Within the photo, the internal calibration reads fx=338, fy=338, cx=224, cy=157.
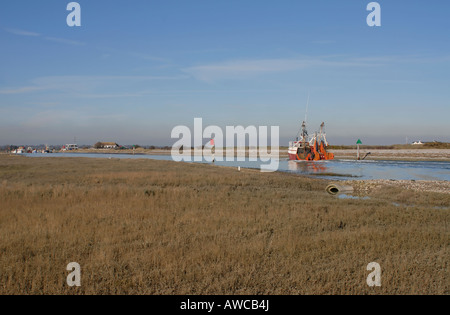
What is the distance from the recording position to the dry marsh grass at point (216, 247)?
21.4 feet

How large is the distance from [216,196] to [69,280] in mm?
11187

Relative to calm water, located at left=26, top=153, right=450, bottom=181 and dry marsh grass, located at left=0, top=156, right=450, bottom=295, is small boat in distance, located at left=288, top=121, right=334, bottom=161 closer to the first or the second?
calm water, located at left=26, top=153, right=450, bottom=181

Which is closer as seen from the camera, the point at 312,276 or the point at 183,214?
the point at 312,276

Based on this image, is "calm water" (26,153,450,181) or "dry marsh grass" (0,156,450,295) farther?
"calm water" (26,153,450,181)

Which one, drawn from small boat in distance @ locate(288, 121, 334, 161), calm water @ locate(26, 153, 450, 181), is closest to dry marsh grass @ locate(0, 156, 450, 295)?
calm water @ locate(26, 153, 450, 181)

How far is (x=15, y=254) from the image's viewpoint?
7914mm

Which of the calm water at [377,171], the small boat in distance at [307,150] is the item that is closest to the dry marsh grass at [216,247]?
the calm water at [377,171]

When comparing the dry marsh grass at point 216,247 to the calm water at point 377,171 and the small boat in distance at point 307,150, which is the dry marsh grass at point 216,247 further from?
the small boat in distance at point 307,150

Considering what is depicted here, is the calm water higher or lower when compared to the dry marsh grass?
lower

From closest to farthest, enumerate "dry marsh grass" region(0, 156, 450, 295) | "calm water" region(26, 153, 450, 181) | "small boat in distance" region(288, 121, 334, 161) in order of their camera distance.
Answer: "dry marsh grass" region(0, 156, 450, 295) → "calm water" region(26, 153, 450, 181) → "small boat in distance" region(288, 121, 334, 161)

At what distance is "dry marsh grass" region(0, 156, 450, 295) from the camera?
6.53 meters

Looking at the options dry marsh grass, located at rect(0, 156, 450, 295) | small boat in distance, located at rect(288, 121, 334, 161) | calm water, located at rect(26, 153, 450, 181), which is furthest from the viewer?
small boat in distance, located at rect(288, 121, 334, 161)
